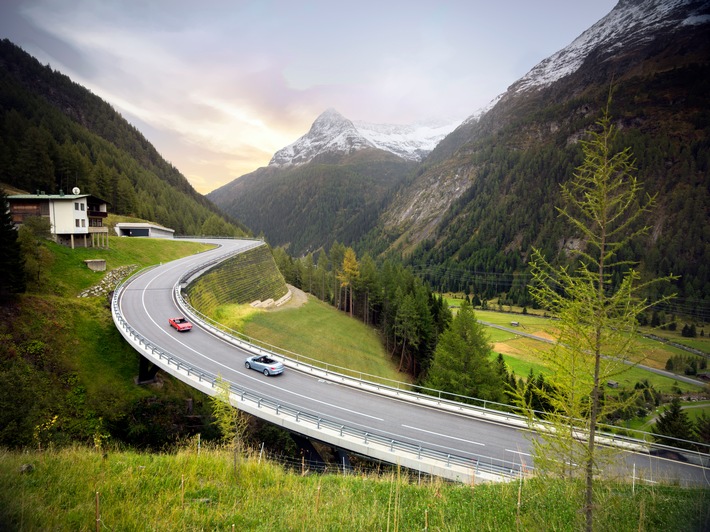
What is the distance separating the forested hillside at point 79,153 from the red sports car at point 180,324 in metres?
23.8

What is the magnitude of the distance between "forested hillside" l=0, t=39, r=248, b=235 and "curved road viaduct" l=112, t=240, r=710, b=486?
19.1 metres

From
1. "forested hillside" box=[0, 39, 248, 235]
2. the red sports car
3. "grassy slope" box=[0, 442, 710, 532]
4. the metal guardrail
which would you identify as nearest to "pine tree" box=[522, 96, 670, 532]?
"grassy slope" box=[0, 442, 710, 532]

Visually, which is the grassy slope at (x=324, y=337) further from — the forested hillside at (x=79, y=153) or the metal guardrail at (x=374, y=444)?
the forested hillside at (x=79, y=153)

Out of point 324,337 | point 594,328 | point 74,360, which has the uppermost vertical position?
point 594,328

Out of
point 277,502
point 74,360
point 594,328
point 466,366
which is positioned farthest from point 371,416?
point 74,360

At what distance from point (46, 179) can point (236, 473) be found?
3645 inches

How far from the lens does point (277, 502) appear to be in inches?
386

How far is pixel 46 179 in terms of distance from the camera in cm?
7288

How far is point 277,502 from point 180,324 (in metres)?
26.8

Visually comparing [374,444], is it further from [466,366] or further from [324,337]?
[324,337]

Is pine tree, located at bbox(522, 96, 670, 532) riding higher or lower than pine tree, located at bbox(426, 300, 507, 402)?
higher

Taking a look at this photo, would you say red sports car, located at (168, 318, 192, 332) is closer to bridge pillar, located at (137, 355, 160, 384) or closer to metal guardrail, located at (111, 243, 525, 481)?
bridge pillar, located at (137, 355, 160, 384)

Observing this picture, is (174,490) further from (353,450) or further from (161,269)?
(161,269)

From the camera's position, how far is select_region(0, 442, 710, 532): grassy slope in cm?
734
